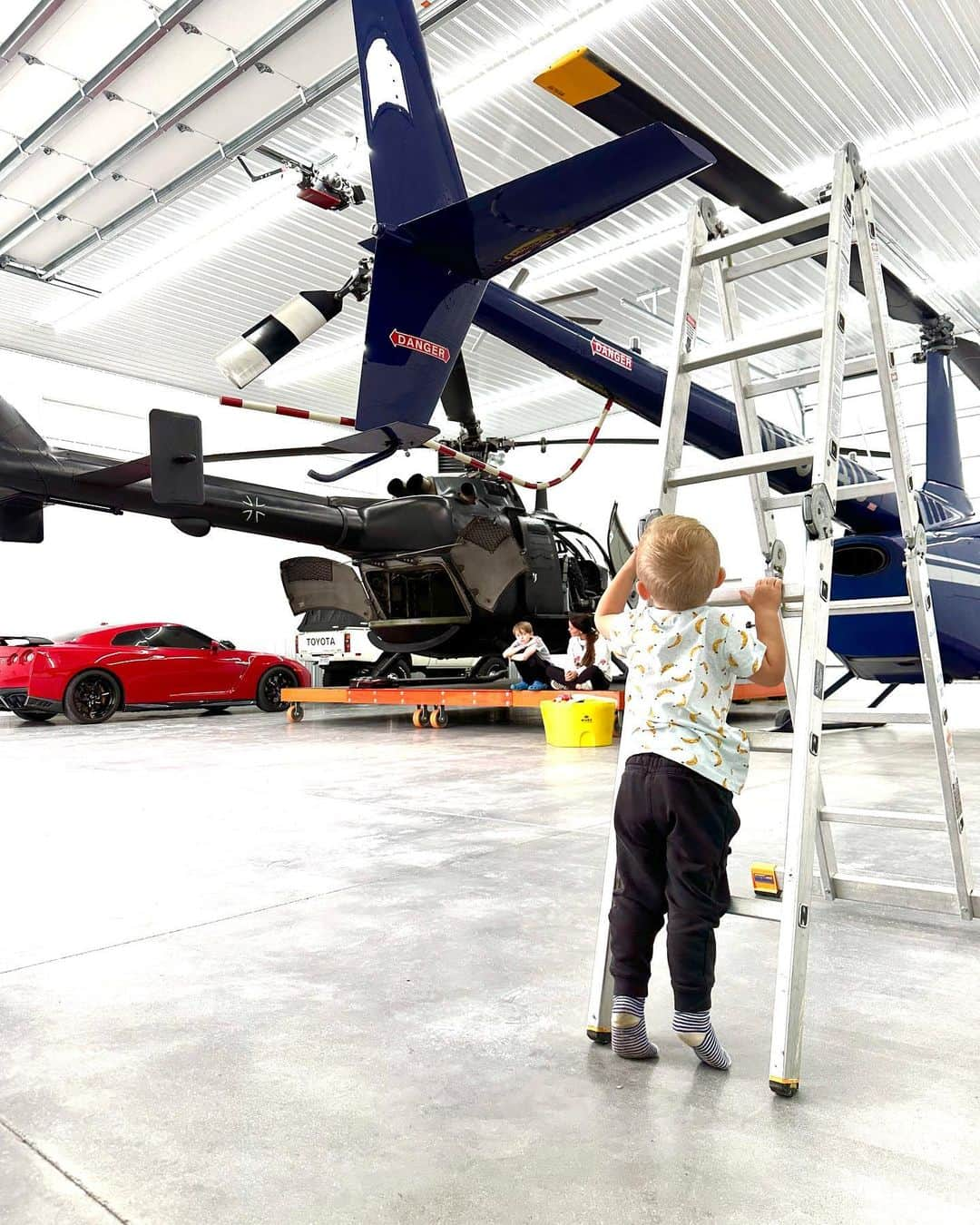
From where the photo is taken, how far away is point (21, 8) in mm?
7555

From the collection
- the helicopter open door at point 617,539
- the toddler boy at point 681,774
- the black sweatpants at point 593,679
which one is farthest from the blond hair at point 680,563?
the helicopter open door at point 617,539

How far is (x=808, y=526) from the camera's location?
6.51 ft

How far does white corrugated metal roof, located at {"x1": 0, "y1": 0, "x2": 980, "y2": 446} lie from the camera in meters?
7.86

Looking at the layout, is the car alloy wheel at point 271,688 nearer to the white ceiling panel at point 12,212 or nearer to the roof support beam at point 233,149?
the roof support beam at point 233,149

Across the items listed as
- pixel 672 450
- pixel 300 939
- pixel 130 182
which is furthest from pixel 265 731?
pixel 672 450

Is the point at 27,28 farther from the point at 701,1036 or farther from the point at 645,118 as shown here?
the point at 701,1036

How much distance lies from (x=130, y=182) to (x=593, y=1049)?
35.3 feet

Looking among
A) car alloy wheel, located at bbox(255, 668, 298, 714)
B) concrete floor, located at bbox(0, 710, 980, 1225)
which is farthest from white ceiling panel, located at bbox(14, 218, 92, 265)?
concrete floor, located at bbox(0, 710, 980, 1225)

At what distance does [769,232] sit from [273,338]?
2.29 meters

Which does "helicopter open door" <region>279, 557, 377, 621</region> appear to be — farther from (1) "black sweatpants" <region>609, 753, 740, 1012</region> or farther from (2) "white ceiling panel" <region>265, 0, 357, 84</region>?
(1) "black sweatpants" <region>609, 753, 740, 1012</region>

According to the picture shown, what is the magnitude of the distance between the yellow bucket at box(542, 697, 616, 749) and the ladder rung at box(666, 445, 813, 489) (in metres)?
5.62

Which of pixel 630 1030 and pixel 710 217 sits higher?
pixel 710 217

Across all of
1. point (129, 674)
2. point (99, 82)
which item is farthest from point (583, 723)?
point (99, 82)

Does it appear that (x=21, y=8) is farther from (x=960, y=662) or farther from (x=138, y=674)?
(x=960, y=662)
